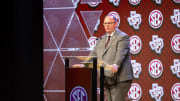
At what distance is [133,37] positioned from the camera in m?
5.61

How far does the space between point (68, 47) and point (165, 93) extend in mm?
2055

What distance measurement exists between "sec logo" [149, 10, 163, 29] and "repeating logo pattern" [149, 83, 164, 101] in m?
1.08

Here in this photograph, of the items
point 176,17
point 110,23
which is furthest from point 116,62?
point 176,17

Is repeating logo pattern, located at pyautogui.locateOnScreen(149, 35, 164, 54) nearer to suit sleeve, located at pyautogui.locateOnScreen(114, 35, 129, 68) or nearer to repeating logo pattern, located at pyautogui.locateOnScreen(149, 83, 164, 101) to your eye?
repeating logo pattern, located at pyautogui.locateOnScreen(149, 83, 164, 101)

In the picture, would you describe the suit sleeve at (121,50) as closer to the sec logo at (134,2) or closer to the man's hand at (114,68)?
the man's hand at (114,68)

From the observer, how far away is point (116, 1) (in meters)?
5.75

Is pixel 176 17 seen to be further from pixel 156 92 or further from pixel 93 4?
pixel 93 4

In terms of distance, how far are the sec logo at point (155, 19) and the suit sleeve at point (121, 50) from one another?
1915mm

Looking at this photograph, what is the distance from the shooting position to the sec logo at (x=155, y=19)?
5.49m

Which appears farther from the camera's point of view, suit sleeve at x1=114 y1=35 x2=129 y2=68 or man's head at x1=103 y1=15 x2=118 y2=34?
man's head at x1=103 y1=15 x2=118 y2=34

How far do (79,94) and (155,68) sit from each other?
2.88 meters

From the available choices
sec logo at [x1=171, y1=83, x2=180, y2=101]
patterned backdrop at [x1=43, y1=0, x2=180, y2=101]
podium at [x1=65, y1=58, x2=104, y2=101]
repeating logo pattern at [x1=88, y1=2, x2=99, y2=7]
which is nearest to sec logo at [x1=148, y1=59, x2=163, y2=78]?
patterned backdrop at [x1=43, y1=0, x2=180, y2=101]

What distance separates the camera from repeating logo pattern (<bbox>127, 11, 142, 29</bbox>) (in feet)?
18.4
